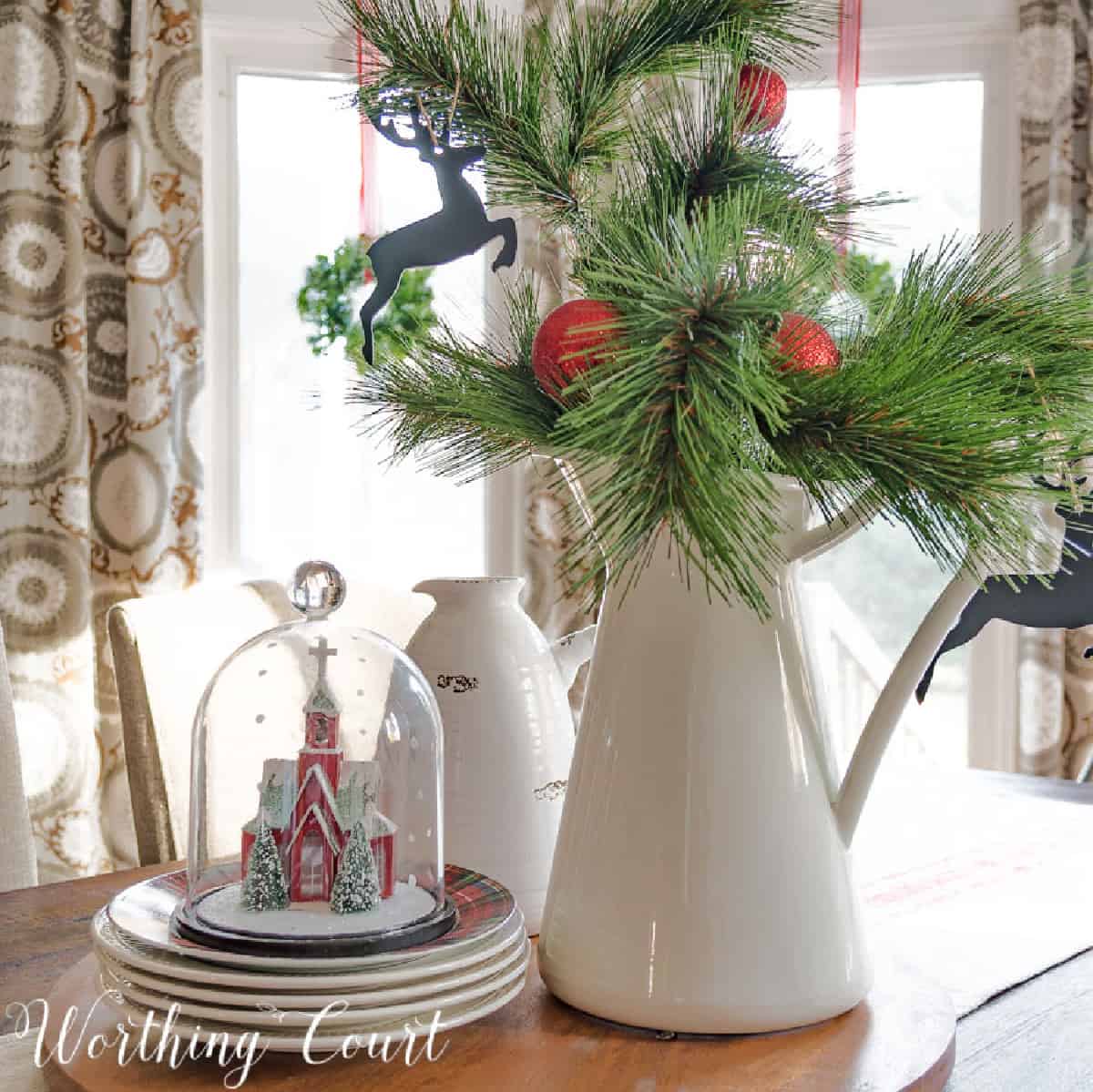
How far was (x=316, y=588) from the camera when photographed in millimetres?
731

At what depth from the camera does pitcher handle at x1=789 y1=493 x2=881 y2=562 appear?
62 cm

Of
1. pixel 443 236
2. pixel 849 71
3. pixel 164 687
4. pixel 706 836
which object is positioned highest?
pixel 849 71

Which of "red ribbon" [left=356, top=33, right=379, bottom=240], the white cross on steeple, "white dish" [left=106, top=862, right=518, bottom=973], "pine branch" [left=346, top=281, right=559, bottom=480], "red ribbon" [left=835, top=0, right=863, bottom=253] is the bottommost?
"white dish" [left=106, top=862, right=518, bottom=973]

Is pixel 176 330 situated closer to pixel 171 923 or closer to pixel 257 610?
pixel 257 610

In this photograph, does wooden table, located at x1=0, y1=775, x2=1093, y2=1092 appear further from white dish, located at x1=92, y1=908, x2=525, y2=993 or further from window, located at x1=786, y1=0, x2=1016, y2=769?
window, located at x1=786, y1=0, x2=1016, y2=769

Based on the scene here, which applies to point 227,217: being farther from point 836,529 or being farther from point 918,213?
point 836,529

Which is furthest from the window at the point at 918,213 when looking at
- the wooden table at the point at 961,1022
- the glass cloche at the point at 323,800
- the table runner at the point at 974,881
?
the glass cloche at the point at 323,800

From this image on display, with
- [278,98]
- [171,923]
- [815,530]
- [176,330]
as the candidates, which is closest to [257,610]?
[171,923]

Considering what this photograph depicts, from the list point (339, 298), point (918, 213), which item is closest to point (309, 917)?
point (339, 298)

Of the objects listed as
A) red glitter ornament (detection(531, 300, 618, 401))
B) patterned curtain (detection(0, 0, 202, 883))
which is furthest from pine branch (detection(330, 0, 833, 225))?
patterned curtain (detection(0, 0, 202, 883))

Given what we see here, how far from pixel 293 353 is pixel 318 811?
→ 2.70 m

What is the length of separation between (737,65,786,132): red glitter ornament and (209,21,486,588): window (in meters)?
2.40

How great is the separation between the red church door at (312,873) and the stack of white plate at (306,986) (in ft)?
0.22

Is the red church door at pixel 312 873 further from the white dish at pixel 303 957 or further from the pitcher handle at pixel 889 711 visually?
the pitcher handle at pixel 889 711
